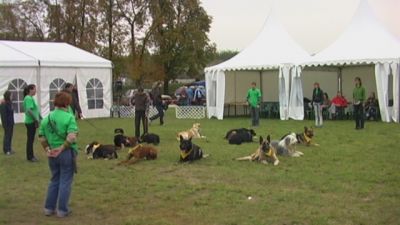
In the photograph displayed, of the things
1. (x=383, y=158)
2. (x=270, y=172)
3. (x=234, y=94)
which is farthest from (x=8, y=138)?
(x=234, y=94)

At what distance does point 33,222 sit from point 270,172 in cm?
433

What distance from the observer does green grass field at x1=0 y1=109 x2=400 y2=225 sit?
6242mm

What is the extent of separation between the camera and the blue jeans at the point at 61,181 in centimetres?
631

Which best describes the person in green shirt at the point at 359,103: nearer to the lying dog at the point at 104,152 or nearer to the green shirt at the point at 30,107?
the lying dog at the point at 104,152

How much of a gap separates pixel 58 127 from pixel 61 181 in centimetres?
66

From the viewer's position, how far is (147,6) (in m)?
42.6

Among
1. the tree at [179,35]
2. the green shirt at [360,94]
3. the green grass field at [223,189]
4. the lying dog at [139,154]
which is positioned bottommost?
the green grass field at [223,189]

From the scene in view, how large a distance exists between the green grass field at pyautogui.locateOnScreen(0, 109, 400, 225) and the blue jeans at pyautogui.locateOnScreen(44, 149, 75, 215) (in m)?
0.18

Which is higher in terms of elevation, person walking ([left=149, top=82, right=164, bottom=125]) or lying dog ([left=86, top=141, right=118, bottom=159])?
person walking ([left=149, top=82, right=164, bottom=125])

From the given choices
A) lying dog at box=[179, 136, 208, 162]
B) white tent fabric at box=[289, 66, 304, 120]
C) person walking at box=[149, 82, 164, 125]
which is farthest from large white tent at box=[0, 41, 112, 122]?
lying dog at box=[179, 136, 208, 162]

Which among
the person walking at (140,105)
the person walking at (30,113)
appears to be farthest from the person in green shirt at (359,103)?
the person walking at (30,113)

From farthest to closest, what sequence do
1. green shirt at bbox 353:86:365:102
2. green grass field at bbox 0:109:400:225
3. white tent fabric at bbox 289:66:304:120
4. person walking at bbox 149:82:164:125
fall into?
white tent fabric at bbox 289:66:304:120 < person walking at bbox 149:82:164:125 < green shirt at bbox 353:86:365:102 < green grass field at bbox 0:109:400:225

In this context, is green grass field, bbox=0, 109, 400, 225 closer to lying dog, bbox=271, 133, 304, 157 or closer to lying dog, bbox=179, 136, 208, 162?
lying dog, bbox=179, 136, 208, 162

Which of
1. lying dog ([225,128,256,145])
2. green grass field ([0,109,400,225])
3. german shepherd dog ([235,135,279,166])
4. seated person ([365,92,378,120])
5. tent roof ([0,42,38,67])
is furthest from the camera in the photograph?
tent roof ([0,42,38,67])
